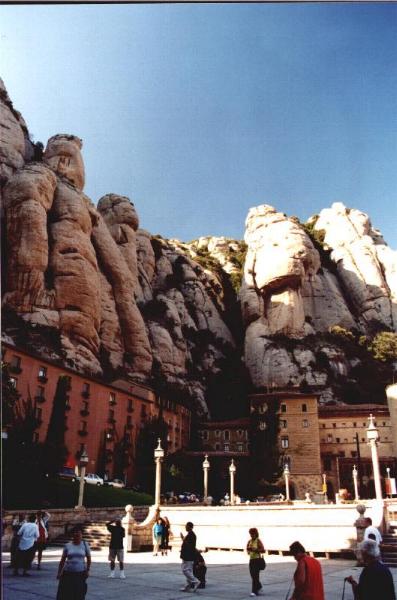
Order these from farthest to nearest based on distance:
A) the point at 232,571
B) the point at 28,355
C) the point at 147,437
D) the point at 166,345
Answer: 1. the point at 166,345
2. the point at 147,437
3. the point at 28,355
4. the point at 232,571

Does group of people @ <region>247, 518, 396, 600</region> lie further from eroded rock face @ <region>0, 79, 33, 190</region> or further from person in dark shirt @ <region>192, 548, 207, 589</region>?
eroded rock face @ <region>0, 79, 33, 190</region>

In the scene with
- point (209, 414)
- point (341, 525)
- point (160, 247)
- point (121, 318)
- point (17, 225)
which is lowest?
point (341, 525)

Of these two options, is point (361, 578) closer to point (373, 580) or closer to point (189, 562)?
point (373, 580)

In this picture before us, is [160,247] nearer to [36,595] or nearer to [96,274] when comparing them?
[96,274]

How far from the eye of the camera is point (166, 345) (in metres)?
70.3

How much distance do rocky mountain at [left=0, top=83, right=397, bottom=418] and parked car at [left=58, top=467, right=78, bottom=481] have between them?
13.8m

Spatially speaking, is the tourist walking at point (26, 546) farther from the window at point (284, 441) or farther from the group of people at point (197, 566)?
the window at point (284, 441)

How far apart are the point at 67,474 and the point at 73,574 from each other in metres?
34.1

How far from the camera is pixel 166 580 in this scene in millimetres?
12227

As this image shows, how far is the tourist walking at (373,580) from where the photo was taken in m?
4.69

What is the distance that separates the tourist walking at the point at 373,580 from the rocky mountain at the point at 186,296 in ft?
158

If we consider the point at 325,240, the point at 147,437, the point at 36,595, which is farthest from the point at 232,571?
the point at 325,240

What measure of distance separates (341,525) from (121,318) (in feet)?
170

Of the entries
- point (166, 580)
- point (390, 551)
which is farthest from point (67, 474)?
point (390, 551)
